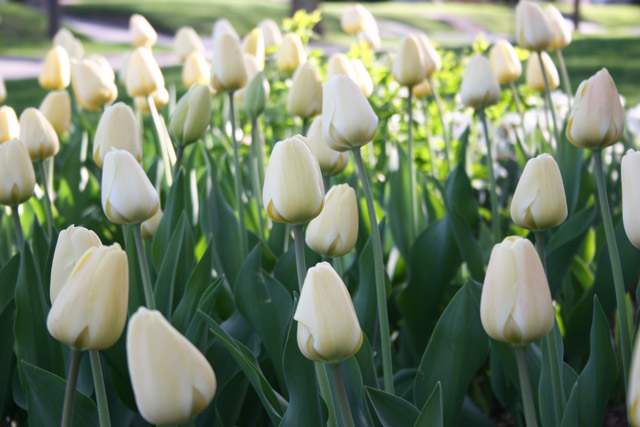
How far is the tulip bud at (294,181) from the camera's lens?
109cm

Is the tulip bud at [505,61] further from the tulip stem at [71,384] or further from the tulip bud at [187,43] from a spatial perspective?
the tulip stem at [71,384]

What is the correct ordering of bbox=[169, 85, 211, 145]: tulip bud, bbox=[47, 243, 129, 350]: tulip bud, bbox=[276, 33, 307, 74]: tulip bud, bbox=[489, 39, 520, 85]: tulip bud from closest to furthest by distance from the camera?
1. bbox=[47, 243, 129, 350]: tulip bud
2. bbox=[169, 85, 211, 145]: tulip bud
3. bbox=[489, 39, 520, 85]: tulip bud
4. bbox=[276, 33, 307, 74]: tulip bud

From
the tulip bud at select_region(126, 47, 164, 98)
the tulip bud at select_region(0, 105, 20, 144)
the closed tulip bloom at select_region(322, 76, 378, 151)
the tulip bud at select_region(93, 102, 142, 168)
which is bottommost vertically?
the tulip bud at select_region(0, 105, 20, 144)

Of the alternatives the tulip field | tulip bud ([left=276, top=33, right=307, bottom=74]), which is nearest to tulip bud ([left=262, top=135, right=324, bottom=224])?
the tulip field

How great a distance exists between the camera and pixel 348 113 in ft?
4.09

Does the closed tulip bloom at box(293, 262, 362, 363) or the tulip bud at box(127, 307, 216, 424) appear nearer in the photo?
the tulip bud at box(127, 307, 216, 424)

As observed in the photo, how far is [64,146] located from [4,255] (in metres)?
1.44

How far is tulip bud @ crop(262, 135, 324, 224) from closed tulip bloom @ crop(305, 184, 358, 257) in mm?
129

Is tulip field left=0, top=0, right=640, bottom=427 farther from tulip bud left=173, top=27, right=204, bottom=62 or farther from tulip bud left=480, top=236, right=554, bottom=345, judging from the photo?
tulip bud left=173, top=27, right=204, bottom=62

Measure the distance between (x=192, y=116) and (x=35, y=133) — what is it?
0.39 meters

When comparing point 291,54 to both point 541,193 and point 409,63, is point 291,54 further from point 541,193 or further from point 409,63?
point 541,193

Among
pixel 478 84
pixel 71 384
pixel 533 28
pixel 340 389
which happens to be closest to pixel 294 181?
pixel 340 389

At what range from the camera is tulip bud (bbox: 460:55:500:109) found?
1.94 metres

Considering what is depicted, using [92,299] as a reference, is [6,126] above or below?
below
